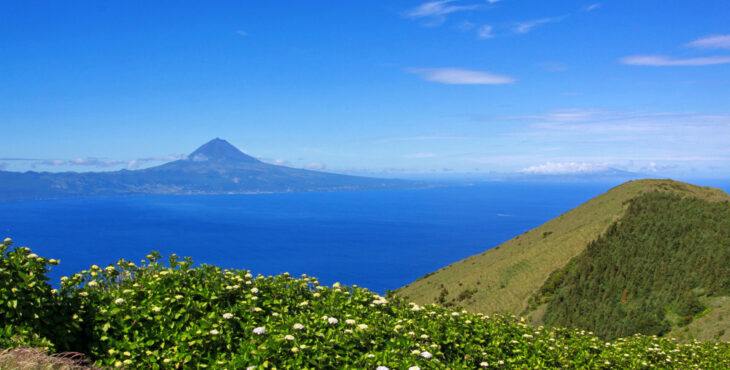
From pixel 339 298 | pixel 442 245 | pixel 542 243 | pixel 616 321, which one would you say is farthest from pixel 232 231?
pixel 339 298

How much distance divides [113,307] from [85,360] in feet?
3.10

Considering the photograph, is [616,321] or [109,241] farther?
[109,241]

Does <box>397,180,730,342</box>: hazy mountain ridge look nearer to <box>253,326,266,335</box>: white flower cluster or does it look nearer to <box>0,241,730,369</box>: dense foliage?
<box>0,241,730,369</box>: dense foliage

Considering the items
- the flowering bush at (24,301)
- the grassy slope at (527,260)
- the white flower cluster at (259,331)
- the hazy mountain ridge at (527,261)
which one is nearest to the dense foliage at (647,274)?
the hazy mountain ridge at (527,261)

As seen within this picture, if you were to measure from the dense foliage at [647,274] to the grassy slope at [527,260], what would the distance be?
8.80 feet

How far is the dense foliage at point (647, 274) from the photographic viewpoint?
1216 inches

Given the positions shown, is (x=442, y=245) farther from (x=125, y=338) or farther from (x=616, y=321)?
(x=125, y=338)

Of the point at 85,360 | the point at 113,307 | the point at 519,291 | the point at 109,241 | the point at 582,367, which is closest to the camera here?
the point at 85,360

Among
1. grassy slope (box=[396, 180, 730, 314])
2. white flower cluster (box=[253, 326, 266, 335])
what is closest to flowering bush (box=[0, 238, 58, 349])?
white flower cluster (box=[253, 326, 266, 335])

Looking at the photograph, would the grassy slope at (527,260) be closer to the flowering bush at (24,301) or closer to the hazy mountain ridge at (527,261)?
the hazy mountain ridge at (527,261)

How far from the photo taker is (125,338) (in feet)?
18.7

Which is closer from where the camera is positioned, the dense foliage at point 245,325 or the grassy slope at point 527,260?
the dense foliage at point 245,325

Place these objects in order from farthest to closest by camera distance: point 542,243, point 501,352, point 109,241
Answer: point 109,241 → point 542,243 → point 501,352

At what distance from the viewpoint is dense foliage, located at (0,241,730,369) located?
5.09 metres
